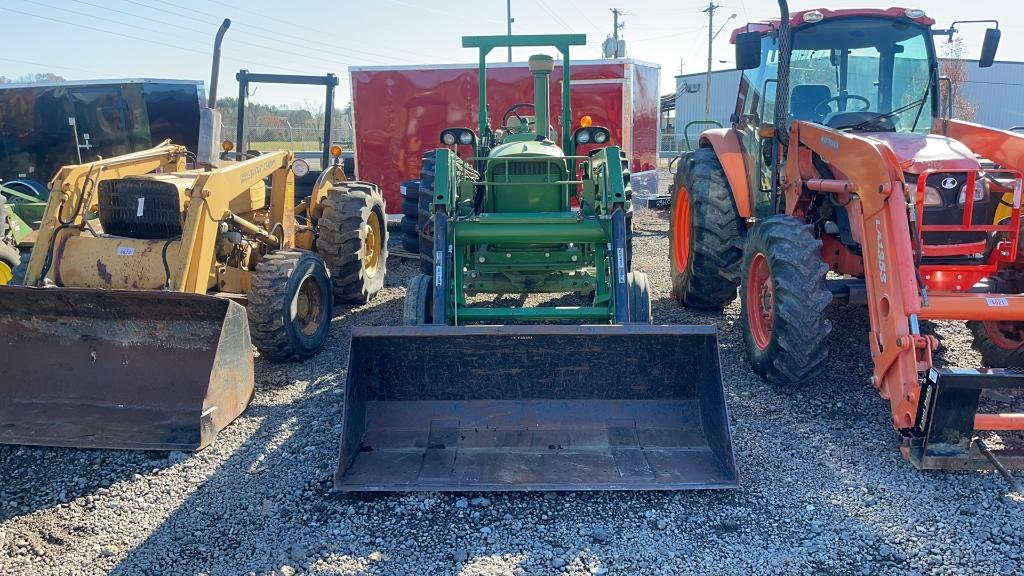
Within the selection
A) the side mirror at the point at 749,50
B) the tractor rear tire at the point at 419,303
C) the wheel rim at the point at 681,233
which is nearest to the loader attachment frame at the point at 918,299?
the side mirror at the point at 749,50

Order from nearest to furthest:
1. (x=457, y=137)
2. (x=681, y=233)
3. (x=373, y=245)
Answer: (x=457, y=137)
(x=681, y=233)
(x=373, y=245)

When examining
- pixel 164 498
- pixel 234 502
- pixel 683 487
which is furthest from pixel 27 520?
pixel 683 487

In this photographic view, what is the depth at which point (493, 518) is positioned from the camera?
11.0ft

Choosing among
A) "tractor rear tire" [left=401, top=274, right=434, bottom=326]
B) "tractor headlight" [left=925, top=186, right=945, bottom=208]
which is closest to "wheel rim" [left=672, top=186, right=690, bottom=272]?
"tractor rear tire" [left=401, top=274, right=434, bottom=326]

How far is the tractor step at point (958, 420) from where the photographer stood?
3379 mm

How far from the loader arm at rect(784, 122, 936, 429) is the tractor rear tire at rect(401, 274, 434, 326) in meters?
2.94

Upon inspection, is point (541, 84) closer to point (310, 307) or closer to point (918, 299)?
point (310, 307)

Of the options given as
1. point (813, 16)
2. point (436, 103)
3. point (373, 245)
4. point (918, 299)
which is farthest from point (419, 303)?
point (436, 103)

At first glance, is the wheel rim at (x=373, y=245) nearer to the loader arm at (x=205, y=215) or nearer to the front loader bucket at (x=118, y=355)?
the loader arm at (x=205, y=215)

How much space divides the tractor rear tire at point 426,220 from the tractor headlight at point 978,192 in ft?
11.9

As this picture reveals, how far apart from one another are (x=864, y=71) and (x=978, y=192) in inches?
58.8

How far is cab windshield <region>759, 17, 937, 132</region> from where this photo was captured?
5.19 m

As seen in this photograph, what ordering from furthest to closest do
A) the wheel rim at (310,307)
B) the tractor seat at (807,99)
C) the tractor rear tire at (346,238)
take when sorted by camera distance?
the tractor rear tire at (346,238) < the wheel rim at (310,307) < the tractor seat at (807,99)

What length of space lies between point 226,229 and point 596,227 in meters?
2.75
